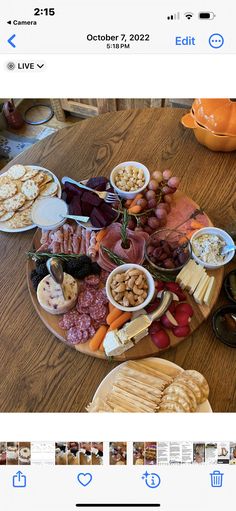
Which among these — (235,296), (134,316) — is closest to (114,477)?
(134,316)

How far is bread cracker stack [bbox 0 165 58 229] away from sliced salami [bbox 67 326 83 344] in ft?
1.50

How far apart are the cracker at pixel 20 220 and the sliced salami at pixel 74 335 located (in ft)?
1.50

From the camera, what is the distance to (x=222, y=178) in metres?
1.47

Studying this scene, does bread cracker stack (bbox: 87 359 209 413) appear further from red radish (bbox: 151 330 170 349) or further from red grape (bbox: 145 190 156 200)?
red grape (bbox: 145 190 156 200)

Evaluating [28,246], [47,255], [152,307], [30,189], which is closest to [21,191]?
[30,189]

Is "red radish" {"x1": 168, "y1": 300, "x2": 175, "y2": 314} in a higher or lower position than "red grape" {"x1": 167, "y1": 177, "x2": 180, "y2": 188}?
lower

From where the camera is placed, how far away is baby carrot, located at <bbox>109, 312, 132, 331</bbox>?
3.68ft

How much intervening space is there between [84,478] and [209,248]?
2.38 feet

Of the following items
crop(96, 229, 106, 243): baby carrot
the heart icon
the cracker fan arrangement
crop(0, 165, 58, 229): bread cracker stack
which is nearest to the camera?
the heart icon

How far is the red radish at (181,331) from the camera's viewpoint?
43.8 inches

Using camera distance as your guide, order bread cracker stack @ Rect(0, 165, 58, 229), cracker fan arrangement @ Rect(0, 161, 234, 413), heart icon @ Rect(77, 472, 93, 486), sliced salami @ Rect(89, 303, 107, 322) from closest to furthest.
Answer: heart icon @ Rect(77, 472, 93, 486) → cracker fan arrangement @ Rect(0, 161, 234, 413) → sliced salami @ Rect(89, 303, 107, 322) → bread cracker stack @ Rect(0, 165, 58, 229)
